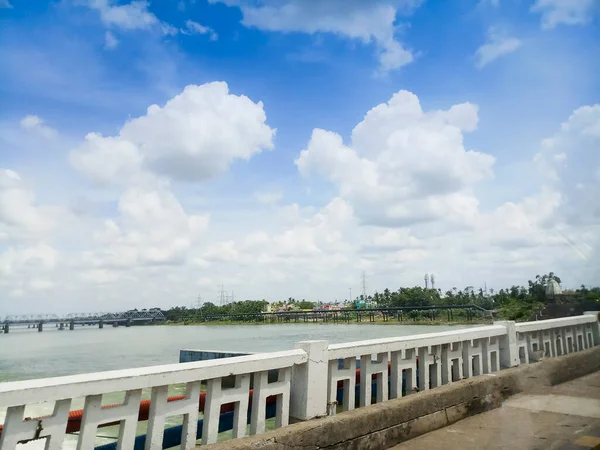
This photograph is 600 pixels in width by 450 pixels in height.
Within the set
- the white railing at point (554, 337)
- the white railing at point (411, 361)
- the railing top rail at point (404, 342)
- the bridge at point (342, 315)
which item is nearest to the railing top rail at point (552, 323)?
the white railing at point (554, 337)

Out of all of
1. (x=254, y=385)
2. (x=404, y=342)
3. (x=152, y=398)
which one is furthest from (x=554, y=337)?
(x=152, y=398)

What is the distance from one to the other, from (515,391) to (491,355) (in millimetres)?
501

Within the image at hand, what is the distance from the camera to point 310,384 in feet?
11.1

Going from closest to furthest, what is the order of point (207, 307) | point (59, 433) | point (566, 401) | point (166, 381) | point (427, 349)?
point (59, 433) → point (166, 381) → point (427, 349) → point (566, 401) → point (207, 307)

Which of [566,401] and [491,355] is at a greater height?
[491,355]

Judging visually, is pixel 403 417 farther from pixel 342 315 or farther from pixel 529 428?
pixel 342 315

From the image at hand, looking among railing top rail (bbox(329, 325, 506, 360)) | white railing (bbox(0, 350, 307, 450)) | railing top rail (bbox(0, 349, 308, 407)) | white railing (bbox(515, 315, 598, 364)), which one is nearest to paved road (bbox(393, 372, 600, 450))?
railing top rail (bbox(329, 325, 506, 360))

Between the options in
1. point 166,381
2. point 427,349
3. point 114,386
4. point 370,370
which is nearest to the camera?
point 114,386

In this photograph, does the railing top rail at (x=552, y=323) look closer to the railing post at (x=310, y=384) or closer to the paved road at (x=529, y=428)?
the paved road at (x=529, y=428)

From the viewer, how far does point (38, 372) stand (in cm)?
2955

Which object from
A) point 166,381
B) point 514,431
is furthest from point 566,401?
point 166,381

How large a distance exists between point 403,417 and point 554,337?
14.4ft

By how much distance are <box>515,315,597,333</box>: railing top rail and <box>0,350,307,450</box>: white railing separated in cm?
431

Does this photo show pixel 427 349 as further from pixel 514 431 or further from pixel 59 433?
pixel 59 433
